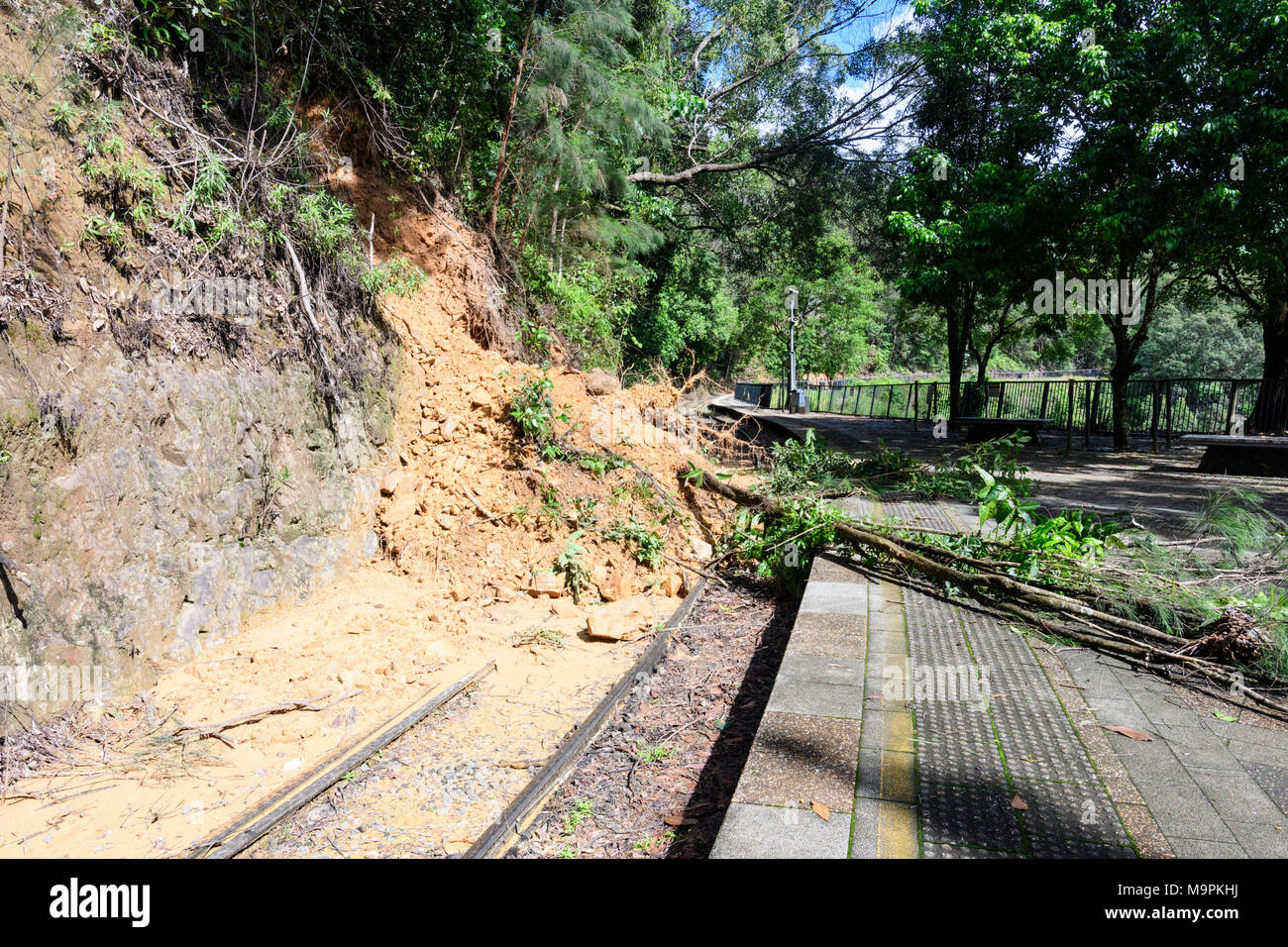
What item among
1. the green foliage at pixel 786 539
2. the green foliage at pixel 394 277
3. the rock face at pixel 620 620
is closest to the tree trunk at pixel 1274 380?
the green foliage at pixel 786 539

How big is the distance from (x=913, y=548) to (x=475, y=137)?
770cm

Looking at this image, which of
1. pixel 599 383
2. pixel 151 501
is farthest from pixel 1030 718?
pixel 599 383

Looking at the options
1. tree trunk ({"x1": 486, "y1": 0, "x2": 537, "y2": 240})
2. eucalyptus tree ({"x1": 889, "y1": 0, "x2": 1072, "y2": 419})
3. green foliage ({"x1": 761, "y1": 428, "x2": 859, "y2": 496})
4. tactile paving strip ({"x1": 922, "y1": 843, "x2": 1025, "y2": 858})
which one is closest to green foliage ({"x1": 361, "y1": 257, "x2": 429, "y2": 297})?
tree trunk ({"x1": 486, "y1": 0, "x2": 537, "y2": 240})

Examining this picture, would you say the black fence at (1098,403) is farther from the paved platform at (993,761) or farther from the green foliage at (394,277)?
the green foliage at (394,277)

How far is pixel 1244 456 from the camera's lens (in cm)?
1000

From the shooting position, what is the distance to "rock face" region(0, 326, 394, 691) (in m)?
3.54

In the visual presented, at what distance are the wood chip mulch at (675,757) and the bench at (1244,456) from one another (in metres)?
8.67

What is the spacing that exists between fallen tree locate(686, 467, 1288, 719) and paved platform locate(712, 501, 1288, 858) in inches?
6.0

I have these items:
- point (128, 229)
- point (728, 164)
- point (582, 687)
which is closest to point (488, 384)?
point (128, 229)

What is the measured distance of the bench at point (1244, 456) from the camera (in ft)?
32.2

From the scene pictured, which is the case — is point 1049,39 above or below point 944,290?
above

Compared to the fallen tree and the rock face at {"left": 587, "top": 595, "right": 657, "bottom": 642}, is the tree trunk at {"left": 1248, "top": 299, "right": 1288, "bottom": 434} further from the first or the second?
the rock face at {"left": 587, "top": 595, "right": 657, "bottom": 642}
